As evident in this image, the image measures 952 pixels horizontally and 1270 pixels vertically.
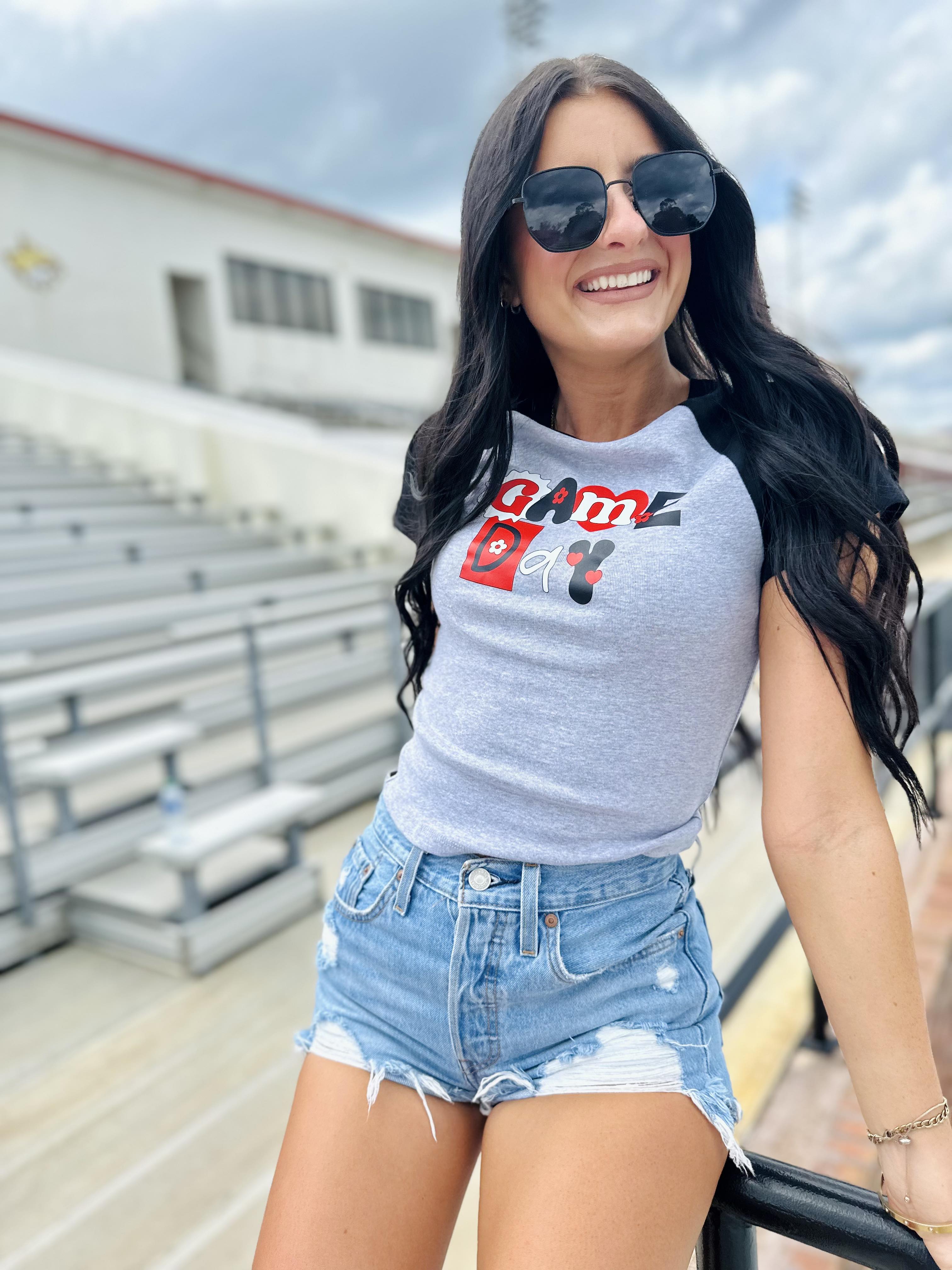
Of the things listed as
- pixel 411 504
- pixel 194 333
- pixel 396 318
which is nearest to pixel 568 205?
pixel 411 504

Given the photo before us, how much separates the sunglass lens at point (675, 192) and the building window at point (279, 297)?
14645 millimetres

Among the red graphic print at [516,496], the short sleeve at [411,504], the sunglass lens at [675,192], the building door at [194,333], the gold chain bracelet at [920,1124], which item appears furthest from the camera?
the building door at [194,333]

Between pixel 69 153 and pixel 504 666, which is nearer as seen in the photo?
pixel 504 666

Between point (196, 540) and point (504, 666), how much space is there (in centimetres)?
631

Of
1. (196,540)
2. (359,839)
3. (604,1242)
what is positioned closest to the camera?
(604,1242)

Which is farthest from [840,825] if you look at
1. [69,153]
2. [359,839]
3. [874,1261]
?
[69,153]

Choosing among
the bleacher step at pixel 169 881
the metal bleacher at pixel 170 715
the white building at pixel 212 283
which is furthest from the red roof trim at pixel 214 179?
the bleacher step at pixel 169 881

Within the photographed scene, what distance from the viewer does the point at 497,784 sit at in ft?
3.32

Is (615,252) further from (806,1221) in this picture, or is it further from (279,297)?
(279,297)

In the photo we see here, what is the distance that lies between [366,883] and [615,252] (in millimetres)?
751

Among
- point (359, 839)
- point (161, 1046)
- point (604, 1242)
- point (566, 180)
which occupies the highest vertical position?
point (566, 180)

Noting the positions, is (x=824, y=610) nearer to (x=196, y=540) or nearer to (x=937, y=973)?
(x=937, y=973)

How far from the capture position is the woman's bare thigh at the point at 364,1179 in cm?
93

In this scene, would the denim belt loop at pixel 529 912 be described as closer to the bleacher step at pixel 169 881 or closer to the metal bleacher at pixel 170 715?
the metal bleacher at pixel 170 715
